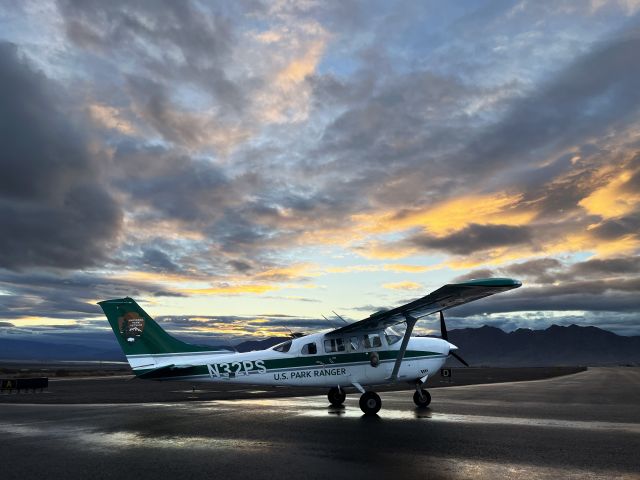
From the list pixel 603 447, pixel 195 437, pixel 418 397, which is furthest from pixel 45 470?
pixel 418 397

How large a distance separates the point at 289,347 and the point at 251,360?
1.42 meters

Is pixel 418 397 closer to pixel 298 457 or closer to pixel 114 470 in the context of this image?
pixel 298 457

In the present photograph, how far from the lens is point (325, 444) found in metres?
10.7

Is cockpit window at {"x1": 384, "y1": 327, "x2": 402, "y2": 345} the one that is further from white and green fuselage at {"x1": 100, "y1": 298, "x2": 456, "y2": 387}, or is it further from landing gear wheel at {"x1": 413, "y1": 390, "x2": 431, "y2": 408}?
landing gear wheel at {"x1": 413, "y1": 390, "x2": 431, "y2": 408}

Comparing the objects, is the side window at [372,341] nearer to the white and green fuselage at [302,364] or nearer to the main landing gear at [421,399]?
the white and green fuselage at [302,364]

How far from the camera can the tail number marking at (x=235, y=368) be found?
16766 millimetres

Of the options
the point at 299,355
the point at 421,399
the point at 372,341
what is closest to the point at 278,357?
the point at 299,355

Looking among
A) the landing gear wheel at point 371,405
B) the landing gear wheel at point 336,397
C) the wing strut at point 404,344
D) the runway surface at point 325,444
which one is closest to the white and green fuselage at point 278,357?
the wing strut at point 404,344

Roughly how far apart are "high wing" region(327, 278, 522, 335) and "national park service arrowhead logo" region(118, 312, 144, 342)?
268 inches

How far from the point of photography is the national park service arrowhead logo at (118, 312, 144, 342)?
1717 cm

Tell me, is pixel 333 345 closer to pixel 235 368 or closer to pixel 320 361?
pixel 320 361

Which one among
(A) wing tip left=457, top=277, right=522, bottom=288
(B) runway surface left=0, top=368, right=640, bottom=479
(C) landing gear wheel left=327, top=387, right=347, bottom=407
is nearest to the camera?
(B) runway surface left=0, top=368, right=640, bottom=479

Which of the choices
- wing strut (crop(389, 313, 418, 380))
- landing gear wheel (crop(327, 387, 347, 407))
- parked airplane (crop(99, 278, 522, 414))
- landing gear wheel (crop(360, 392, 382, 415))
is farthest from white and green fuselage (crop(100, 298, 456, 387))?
landing gear wheel (crop(327, 387, 347, 407))

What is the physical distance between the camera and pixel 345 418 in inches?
607
